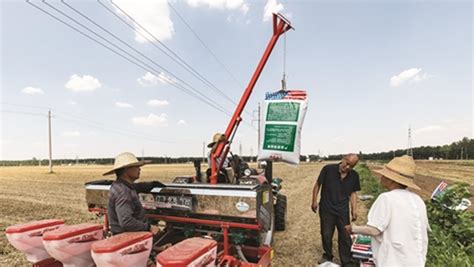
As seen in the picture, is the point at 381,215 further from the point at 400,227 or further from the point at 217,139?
the point at 217,139

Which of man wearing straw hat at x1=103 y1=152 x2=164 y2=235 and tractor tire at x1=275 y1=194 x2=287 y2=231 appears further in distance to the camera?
tractor tire at x1=275 y1=194 x2=287 y2=231

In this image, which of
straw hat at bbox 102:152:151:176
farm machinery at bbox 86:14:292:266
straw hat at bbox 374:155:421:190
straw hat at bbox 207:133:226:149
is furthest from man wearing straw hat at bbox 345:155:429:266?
straw hat at bbox 207:133:226:149

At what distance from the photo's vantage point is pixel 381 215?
2.45m

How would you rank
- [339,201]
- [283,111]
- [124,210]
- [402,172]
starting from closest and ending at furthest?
[402,172] → [124,210] → [339,201] → [283,111]

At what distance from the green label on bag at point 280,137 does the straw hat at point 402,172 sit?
1928 millimetres

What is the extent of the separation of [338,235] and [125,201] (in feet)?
10.6

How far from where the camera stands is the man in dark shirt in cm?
446

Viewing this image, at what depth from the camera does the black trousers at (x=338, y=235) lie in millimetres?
4422

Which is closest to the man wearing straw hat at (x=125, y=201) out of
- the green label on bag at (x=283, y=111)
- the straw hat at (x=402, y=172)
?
the green label on bag at (x=283, y=111)

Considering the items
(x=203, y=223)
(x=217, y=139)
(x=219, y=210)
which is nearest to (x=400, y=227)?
(x=219, y=210)

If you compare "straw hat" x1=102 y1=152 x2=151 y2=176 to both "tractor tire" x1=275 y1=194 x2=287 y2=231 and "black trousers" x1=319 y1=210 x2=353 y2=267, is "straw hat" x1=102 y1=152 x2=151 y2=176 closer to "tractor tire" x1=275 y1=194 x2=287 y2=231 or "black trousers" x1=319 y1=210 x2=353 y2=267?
"black trousers" x1=319 y1=210 x2=353 y2=267

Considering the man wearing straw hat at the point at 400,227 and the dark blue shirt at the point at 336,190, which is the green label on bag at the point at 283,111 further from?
the man wearing straw hat at the point at 400,227

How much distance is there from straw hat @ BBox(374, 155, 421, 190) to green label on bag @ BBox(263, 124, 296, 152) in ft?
6.33

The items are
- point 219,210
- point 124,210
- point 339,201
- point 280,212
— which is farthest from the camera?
point 280,212
